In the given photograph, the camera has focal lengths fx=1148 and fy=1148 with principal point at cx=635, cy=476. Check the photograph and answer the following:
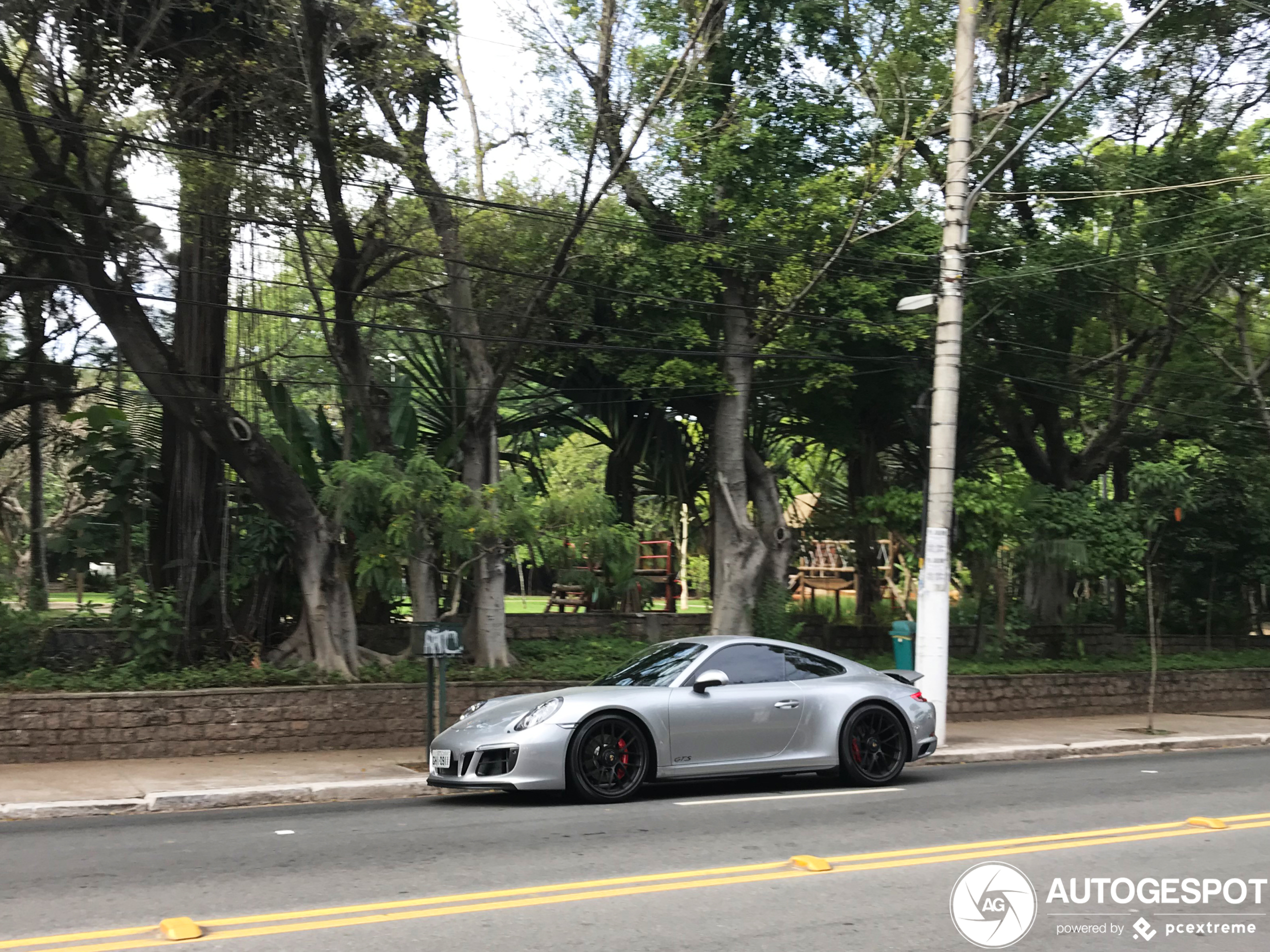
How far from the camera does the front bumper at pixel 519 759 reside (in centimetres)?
939

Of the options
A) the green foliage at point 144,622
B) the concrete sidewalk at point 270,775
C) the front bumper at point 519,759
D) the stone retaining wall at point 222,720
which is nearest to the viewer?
the front bumper at point 519,759

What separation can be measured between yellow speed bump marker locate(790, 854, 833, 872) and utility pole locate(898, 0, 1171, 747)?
6543 mm

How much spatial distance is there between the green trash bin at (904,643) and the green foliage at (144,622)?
31.5 feet

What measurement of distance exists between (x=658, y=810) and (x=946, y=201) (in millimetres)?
8781

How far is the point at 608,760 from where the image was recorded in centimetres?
977

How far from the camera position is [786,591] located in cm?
1803

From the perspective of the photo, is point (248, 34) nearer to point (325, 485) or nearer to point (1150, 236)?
point (325, 485)

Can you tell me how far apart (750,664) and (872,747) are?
1.48 metres

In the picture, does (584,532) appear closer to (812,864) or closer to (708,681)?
(708,681)

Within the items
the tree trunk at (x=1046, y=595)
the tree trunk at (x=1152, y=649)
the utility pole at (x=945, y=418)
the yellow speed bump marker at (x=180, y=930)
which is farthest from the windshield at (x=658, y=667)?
the tree trunk at (x=1046, y=595)

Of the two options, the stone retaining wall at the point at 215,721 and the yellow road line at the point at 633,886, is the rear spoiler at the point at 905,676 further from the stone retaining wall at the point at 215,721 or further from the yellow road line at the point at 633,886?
the stone retaining wall at the point at 215,721

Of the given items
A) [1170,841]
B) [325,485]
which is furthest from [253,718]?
[1170,841]

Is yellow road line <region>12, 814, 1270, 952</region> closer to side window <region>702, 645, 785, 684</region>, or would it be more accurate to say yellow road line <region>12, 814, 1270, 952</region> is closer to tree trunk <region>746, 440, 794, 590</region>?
side window <region>702, 645, 785, 684</region>

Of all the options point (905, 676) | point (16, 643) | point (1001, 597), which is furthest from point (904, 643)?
point (16, 643)
